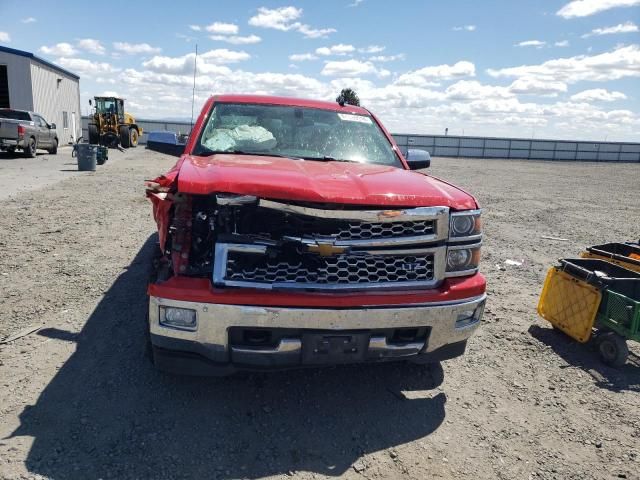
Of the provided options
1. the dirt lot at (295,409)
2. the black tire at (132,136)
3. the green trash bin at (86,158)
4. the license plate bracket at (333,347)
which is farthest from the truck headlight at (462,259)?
the black tire at (132,136)

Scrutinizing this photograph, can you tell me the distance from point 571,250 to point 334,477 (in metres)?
6.08

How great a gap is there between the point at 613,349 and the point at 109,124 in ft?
88.6

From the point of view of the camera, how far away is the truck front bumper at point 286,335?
236cm

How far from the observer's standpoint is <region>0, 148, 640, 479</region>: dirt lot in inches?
93.4

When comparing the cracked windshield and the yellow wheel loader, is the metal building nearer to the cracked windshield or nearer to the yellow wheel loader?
the yellow wheel loader

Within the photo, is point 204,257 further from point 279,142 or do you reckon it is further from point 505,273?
point 505,273

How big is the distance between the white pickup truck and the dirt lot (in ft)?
50.5

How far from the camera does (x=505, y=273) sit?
5805 millimetres

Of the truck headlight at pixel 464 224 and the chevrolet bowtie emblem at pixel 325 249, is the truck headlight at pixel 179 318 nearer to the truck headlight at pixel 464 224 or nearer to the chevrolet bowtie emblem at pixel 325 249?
the chevrolet bowtie emblem at pixel 325 249

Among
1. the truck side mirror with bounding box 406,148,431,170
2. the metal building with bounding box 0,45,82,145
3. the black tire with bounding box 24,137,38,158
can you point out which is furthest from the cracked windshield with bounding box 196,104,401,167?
the metal building with bounding box 0,45,82,145

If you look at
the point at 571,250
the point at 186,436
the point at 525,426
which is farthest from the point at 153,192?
the point at 571,250

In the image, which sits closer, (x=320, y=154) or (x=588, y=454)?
(x=588, y=454)

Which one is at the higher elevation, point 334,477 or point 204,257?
point 204,257

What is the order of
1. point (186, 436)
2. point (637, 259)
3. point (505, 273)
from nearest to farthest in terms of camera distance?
point (186, 436), point (637, 259), point (505, 273)
